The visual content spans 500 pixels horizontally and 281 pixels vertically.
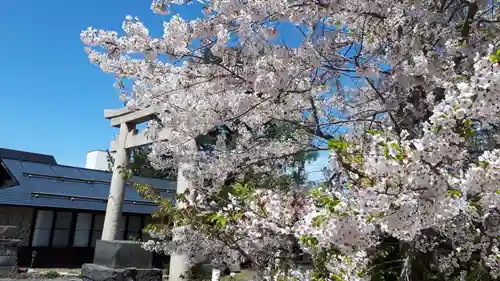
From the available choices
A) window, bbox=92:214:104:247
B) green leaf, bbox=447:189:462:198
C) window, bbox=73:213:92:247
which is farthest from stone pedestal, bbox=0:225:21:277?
green leaf, bbox=447:189:462:198

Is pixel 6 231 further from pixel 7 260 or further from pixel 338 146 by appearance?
pixel 338 146

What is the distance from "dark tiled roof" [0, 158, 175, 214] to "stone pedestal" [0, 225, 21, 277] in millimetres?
2819

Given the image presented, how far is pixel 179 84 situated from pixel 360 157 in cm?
258

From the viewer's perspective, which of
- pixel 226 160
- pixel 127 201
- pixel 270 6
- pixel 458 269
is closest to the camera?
pixel 458 269

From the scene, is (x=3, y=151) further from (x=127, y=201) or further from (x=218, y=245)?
(x=218, y=245)

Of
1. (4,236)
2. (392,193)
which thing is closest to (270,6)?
(392,193)

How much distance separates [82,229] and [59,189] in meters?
1.72

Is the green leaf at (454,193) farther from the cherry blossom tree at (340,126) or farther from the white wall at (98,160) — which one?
the white wall at (98,160)

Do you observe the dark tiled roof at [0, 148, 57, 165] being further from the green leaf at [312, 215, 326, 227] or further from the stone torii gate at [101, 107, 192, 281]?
the green leaf at [312, 215, 326, 227]

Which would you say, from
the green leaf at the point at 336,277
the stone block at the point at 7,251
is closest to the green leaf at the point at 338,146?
the green leaf at the point at 336,277

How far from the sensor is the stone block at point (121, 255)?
5105mm

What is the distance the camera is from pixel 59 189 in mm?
15078

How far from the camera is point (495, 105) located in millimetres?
1917

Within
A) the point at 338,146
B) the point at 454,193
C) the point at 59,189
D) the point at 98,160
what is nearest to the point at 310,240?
the point at 338,146
